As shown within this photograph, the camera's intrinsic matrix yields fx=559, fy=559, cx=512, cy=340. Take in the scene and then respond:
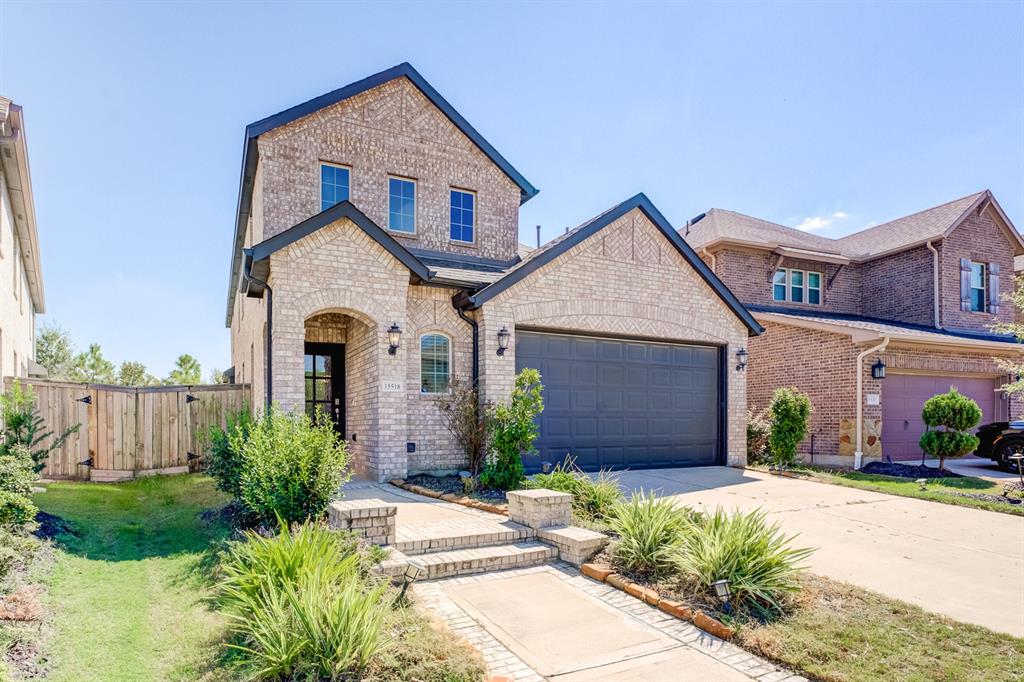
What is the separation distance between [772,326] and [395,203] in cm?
1123

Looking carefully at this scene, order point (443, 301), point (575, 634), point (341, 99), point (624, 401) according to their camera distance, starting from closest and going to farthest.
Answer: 1. point (575, 634)
2. point (443, 301)
3. point (341, 99)
4. point (624, 401)

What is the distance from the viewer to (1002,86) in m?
10.4

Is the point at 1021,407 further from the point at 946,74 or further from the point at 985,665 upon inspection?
the point at 985,665

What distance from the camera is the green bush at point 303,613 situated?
357 centimetres

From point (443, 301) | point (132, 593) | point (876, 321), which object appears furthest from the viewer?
point (876, 321)

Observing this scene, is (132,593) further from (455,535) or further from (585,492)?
(585,492)

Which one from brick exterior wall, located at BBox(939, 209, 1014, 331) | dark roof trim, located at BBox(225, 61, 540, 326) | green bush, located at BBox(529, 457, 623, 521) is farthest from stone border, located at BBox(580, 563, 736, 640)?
brick exterior wall, located at BBox(939, 209, 1014, 331)

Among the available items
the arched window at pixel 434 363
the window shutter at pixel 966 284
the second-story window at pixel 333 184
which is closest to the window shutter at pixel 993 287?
the window shutter at pixel 966 284

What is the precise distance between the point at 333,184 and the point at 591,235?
5718mm

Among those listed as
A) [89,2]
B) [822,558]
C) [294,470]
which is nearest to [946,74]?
[822,558]

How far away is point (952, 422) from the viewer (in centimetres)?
1220

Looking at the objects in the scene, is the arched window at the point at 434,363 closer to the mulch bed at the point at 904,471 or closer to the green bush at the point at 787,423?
the green bush at the point at 787,423

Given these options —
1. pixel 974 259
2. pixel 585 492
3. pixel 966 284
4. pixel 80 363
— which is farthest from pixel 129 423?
pixel 80 363

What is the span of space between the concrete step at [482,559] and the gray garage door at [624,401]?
4.97 meters
